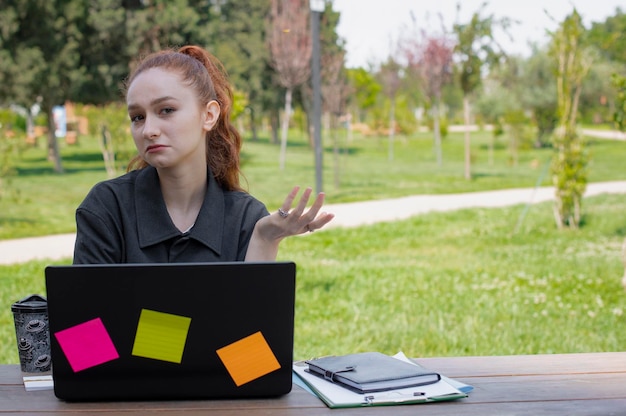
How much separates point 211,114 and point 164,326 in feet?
2.54

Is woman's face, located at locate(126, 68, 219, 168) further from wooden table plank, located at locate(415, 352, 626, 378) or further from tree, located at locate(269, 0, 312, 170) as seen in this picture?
tree, located at locate(269, 0, 312, 170)

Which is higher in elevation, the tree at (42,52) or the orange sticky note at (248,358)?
the tree at (42,52)

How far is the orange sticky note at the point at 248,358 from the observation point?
161 cm

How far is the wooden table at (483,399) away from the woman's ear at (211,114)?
75cm

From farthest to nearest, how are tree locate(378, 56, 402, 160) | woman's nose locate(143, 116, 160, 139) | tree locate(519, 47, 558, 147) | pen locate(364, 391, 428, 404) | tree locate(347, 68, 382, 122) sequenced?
tree locate(519, 47, 558, 147) → tree locate(378, 56, 402, 160) → tree locate(347, 68, 382, 122) → woman's nose locate(143, 116, 160, 139) → pen locate(364, 391, 428, 404)

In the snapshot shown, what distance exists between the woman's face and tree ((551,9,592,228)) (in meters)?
8.44

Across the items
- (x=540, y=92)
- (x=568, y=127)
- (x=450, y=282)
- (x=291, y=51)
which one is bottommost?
(x=450, y=282)

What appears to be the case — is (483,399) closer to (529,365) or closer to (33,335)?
(529,365)

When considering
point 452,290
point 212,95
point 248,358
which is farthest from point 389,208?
point 248,358

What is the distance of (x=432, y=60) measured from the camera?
77.2 ft

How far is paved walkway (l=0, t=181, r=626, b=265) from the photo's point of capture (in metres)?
9.17

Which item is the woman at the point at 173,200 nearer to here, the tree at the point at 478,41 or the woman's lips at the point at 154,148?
the woman's lips at the point at 154,148

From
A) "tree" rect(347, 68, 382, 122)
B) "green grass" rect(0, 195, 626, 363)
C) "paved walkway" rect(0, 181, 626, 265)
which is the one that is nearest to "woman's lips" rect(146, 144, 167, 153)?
"green grass" rect(0, 195, 626, 363)

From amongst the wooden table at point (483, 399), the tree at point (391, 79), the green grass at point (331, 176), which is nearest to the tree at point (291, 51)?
the green grass at point (331, 176)
